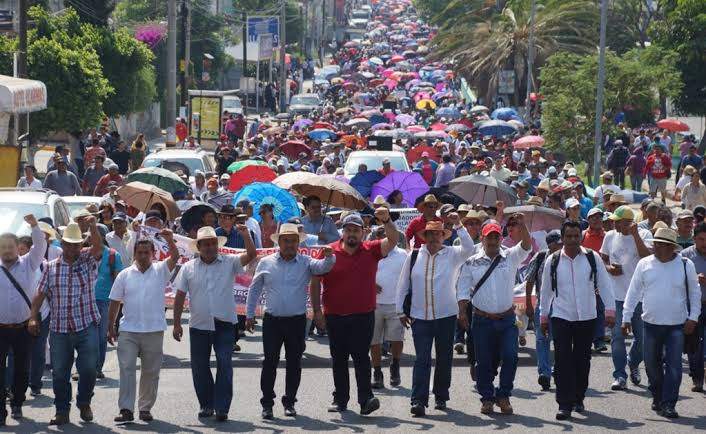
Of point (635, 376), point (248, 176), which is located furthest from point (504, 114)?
point (635, 376)

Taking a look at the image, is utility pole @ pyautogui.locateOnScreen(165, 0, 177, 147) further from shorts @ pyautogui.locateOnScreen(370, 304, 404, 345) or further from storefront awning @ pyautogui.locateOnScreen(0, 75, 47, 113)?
shorts @ pyautogui.locateOnScreen(370, 304, 404, 345)

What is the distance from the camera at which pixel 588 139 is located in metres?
38.4

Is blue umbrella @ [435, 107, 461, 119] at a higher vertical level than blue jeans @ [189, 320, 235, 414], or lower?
higher

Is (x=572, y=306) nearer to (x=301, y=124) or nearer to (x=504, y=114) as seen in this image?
(x=301, y=124)

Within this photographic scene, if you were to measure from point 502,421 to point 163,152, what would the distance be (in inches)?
673

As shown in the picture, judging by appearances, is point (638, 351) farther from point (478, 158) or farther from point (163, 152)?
point (478, 158)

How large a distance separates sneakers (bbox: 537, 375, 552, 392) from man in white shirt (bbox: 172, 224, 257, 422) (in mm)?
3117

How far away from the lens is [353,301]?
12.4 meters

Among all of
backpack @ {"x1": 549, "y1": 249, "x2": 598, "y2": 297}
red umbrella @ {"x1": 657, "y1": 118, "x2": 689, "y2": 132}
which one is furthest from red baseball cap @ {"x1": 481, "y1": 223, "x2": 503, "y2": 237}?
red umbrella @ {"x1": 657, "y1": 118, "x2": 689, "y2": 132}

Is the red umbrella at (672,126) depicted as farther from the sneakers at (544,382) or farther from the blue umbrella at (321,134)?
the sneakers at (544,382)

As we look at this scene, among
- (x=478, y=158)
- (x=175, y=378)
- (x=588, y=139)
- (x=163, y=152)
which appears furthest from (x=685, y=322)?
(x=588, y=139)

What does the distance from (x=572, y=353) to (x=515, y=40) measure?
4972 centimetres

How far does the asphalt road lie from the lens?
12.0 m

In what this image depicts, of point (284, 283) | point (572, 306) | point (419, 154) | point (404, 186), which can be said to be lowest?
point (572, 306)
